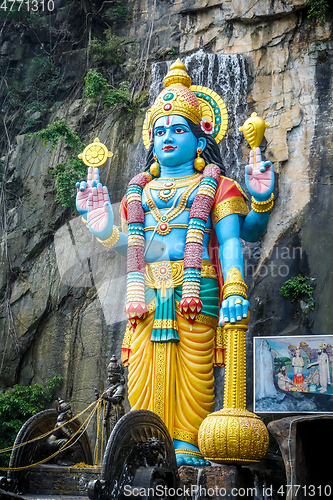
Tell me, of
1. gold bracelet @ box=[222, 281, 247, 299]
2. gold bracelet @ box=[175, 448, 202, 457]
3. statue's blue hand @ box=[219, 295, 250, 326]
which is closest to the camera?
gold bracelet @ box=[175, 448, 202, 457]

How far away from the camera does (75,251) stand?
9.62 metres

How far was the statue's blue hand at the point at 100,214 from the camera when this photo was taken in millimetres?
6336

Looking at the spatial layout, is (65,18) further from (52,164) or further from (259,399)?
(259,399)

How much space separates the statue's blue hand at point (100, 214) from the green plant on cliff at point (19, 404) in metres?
3.41

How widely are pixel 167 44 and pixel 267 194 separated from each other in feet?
19.3

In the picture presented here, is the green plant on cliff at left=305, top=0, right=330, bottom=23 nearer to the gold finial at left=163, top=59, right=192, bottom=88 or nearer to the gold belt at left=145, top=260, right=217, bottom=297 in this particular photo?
the gold finial at left=163, top=59, right=192, bottom=88

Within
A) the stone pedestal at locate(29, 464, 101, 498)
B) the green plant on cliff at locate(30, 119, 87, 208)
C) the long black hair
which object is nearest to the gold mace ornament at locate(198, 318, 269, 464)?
the stone pedestal at locate(29, 464, 101, 498)

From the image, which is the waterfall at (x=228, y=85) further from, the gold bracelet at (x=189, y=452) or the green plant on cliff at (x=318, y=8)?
the gold bracelet at (x=189, y=452)

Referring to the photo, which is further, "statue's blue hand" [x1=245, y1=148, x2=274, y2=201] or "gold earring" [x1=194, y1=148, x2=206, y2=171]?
"gold earring" [x1=194, y1=148, x2=206, y2=171]

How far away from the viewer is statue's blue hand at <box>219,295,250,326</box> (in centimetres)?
553

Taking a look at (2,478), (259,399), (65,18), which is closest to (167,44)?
(65,18)

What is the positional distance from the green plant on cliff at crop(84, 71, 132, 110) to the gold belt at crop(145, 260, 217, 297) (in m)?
5.03

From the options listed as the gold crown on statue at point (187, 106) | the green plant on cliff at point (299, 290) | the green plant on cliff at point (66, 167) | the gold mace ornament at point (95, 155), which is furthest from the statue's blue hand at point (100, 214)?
the green plant on cliff at point (66, 167)

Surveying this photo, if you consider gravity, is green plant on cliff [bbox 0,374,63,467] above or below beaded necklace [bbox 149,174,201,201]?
below
